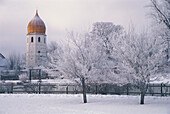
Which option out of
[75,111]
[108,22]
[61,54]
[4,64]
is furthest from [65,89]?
[4,64]

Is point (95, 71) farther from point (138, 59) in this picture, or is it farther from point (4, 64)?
point (4, 64)

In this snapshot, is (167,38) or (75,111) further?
(167,38)

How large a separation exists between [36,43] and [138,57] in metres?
58.7

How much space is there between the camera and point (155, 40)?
50.1 feet

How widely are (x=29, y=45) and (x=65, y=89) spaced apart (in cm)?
5120

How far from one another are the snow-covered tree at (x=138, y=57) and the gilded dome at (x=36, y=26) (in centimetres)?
5237

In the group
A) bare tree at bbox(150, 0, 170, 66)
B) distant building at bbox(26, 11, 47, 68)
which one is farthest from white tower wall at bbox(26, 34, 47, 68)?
bare tree at bbox(150, 0, 170, 66)

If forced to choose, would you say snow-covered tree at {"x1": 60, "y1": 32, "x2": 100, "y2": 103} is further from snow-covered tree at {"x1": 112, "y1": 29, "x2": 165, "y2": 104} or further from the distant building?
the distant building

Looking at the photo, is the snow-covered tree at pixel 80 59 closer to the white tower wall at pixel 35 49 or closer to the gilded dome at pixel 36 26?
the gilded dome at pixel 36 26

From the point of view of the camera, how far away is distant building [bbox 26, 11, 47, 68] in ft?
217

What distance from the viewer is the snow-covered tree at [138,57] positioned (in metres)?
14.2

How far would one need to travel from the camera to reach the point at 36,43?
231 ft

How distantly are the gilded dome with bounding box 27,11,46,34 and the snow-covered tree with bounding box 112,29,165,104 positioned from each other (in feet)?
172

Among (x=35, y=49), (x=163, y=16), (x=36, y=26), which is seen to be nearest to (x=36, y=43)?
(x=35, y=49)
